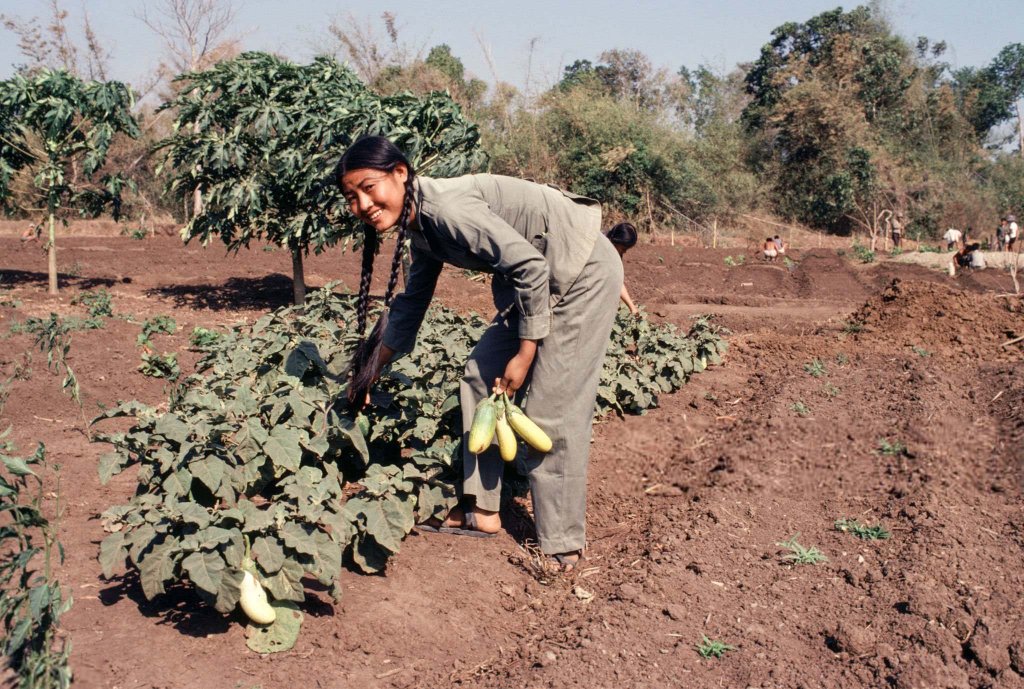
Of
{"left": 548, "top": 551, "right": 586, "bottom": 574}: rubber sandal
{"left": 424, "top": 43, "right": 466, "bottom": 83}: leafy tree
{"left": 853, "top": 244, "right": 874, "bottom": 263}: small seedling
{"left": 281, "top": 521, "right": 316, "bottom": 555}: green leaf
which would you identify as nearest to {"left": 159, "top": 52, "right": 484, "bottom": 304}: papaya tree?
{"left": 548, "top": 551, "right": 586, "bottom": 574}: rubber sandal

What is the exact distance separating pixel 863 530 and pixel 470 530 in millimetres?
1663

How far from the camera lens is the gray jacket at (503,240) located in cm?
300

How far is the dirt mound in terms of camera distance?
29.5 feet

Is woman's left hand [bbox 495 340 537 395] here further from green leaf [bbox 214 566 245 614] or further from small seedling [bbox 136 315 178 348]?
small seedling [bbox 136 315 178 348]

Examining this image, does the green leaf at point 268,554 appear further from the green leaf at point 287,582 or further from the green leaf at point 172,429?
the green leaf at point 172,429

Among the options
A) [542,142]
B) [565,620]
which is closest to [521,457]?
[565,620]

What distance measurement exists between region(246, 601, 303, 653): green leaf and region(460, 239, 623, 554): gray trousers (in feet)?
3.04

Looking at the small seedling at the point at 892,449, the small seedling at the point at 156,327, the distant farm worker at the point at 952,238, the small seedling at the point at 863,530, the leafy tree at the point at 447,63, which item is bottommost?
the small seedling at the point at 863,530

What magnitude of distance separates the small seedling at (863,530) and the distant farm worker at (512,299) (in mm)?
1241

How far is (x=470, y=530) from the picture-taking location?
146 inches

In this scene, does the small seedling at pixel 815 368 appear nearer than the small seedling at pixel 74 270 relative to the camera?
Yes

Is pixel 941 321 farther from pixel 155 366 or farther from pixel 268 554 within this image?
pixel 268 554

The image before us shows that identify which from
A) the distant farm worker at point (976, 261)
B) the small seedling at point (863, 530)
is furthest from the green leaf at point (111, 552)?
the distant farm worker at point (976, 261)

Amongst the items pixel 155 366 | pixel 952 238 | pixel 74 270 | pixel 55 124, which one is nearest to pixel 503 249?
pixel 155 366
